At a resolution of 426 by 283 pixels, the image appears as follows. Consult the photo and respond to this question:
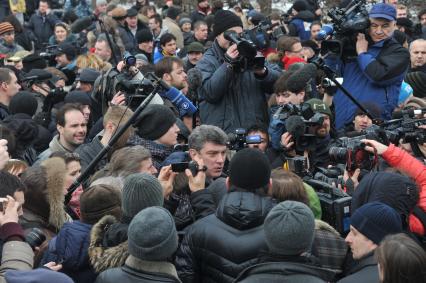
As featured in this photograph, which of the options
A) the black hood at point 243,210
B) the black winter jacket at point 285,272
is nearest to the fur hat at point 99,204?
the black hood at point 243,210

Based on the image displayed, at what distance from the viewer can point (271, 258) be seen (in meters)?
3.44

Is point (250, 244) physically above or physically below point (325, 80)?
above

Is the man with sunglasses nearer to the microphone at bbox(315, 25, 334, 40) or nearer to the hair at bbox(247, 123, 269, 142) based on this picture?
the hair at bbox(247, 123, 269, 142)

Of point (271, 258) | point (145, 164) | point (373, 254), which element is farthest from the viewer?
point (145, 164)

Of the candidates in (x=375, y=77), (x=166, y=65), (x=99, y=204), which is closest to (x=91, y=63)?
(x=166, y=65)

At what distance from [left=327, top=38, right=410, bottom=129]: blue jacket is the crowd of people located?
0.01 meters

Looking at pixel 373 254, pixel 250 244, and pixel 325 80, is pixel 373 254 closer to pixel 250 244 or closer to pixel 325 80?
pixel 250 244

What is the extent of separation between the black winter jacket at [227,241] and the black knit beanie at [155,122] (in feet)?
5.73

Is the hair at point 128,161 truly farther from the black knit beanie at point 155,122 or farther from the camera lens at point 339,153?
the camera lens at point 339,153

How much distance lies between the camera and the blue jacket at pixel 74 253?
4000 millimetres

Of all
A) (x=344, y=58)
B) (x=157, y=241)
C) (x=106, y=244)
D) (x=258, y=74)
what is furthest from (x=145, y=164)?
(x=344, y=58)

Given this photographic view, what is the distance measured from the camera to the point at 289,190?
4.44m

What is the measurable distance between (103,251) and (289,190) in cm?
121

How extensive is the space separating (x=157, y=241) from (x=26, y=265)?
81cm
